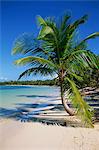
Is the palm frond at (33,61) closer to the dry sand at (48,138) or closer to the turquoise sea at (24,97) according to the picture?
the dry sand at (48,138)

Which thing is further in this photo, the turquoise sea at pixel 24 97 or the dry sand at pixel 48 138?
the turquoise sea at pixel 24 97

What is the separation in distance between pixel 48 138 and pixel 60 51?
4.22 ft

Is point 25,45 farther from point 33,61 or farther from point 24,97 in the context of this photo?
point 24,97

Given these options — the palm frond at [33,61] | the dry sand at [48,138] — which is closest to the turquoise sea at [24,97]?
the palm frond at [33,61]

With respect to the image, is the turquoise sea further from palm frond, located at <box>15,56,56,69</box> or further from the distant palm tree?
palm frond, located at <box>15,56,56,69</box>

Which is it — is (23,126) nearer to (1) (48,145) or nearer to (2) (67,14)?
(1) (48,145)

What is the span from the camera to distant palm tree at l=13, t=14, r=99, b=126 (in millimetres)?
3734

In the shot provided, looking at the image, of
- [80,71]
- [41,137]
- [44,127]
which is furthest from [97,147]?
[80,71]

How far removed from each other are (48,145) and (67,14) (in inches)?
73.2

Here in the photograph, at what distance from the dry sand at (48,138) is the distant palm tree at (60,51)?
0.54 m

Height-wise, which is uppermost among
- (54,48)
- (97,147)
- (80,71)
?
(54,48)

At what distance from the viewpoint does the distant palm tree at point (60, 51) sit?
3734 millimetres

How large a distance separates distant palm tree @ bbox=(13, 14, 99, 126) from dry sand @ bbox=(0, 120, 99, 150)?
0.54 m

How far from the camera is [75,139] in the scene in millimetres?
3094
